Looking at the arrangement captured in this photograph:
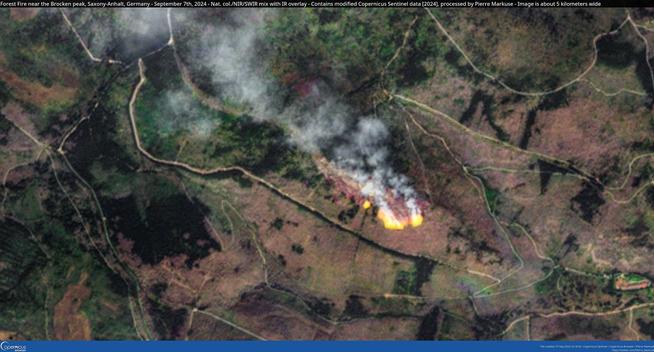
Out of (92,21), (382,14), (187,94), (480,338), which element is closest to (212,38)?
(187,94)

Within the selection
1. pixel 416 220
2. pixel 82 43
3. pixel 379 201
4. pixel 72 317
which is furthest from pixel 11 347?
pixel 416 220

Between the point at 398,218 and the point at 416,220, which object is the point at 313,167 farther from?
the point at 416,220

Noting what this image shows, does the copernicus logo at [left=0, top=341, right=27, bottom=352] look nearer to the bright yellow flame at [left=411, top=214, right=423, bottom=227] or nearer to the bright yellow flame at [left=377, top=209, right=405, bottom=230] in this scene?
the bright yellow flame at [left=377, top=209, right=405, bottom=230]

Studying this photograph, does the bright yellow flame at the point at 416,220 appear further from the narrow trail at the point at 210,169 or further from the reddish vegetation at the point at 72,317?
the reddish vegetation at the point at 72,317

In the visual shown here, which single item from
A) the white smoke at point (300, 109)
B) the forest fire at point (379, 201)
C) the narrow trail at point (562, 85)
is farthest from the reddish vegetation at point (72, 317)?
the narrow trail at point (562, 85)

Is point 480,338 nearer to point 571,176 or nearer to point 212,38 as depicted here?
point 571,176

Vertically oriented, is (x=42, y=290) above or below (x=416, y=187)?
below

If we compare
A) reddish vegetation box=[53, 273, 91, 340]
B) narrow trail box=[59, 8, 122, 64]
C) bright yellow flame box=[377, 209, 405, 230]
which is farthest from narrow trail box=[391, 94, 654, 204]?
reddish vegetation box=[53, 273, 91, 340]
